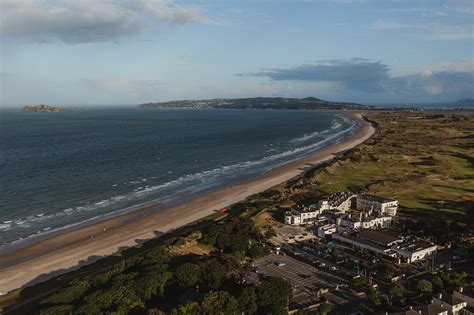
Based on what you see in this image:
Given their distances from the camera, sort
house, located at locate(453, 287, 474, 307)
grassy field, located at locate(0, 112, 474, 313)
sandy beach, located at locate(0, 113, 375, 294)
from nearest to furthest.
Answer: house, located at locate(453, 287, 474, 307), grassy field, located at locate(0, 112, 474, 313), sandy beach, located at locate(0, 113, 375, 294)

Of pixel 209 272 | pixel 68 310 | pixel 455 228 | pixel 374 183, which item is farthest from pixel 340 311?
pixel 374 183

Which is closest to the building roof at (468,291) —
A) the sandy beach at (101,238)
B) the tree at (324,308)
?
the tree at (324,308)

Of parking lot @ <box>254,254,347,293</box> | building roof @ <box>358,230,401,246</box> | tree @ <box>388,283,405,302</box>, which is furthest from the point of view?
building roof @ <box>358,230,401,246</box>

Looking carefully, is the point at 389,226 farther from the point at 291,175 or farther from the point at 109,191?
the point at 109,191

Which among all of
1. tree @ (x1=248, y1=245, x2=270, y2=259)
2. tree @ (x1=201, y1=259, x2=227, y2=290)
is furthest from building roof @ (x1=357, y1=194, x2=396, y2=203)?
tree @ (x1=201, y1=259, x2=227, y2=290)

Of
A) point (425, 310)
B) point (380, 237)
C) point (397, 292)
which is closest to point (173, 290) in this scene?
point (397, 292)

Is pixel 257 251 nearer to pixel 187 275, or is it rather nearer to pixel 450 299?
pixel 187 275

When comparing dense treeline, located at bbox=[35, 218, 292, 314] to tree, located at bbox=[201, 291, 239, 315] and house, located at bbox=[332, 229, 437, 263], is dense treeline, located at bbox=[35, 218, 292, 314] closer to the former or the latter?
tree, located at bbox=[201, 291, 239, 315]
